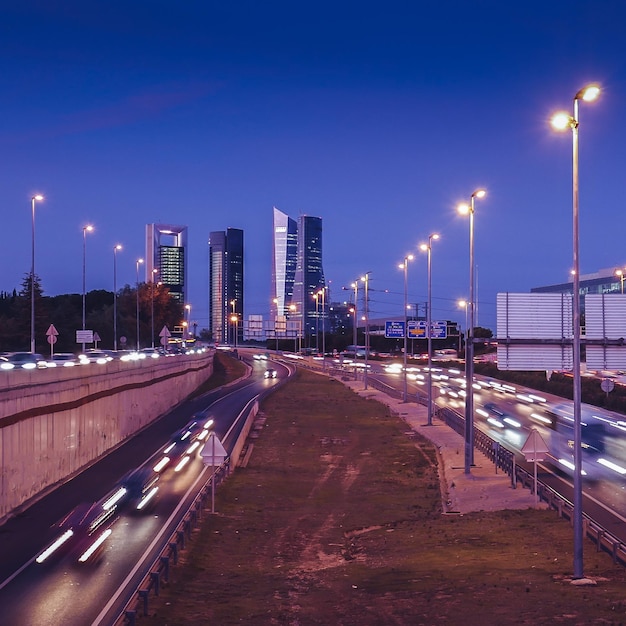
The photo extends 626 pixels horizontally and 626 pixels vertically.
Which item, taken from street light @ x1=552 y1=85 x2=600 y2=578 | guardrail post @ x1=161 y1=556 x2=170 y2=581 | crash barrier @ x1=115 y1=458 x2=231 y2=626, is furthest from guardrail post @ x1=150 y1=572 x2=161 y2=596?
street light @ x1=552 y1=85 x2=600 y2=578

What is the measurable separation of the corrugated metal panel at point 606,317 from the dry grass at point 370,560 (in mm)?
5793

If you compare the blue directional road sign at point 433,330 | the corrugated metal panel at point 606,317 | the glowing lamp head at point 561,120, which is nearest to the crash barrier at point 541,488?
the corrugated metal panel at point 606,317

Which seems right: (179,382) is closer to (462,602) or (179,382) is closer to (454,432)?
(454,432)

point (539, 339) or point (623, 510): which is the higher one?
point (539, 339)

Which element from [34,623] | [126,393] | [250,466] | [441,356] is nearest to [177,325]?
[441,356]

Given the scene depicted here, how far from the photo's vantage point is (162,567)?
1755cm

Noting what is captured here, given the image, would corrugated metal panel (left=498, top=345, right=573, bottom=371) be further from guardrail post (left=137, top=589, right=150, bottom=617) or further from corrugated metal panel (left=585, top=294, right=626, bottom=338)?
guardrail post (left=137, top=589, right=150, bottom=617)

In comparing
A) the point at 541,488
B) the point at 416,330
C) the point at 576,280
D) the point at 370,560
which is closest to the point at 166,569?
the point at 370,560

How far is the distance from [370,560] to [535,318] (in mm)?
9038

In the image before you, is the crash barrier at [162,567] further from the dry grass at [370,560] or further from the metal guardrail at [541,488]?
the metal guardrail at [541,488]

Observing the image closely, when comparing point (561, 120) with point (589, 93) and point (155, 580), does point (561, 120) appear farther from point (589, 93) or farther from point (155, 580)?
point (155, 580)

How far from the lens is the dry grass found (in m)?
15.0

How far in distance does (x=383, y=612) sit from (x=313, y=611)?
59.0 inches

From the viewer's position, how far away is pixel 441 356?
136 m
